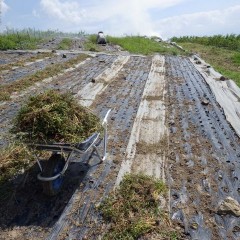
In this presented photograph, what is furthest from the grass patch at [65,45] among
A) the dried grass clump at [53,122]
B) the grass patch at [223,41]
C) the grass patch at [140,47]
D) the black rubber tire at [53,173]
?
the black rubber tire at [53,173]

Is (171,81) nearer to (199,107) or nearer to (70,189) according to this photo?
(199,107)

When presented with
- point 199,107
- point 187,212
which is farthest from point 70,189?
point 199,107

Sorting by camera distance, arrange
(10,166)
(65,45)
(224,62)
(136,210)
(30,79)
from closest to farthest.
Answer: (136,210) < (10,166) < (30,79) < (224,62) < (65,45)

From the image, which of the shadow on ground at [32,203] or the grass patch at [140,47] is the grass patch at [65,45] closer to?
the grass patch at [140,47]

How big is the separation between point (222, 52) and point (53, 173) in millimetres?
16873

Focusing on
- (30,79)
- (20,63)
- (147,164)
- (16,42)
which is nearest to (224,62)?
(20,63)

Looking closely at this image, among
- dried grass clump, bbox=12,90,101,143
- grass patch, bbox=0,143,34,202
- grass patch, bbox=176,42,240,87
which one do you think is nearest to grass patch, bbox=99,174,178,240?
dried grass clump, bbox=12,90,101,143

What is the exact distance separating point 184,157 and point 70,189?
1888mm

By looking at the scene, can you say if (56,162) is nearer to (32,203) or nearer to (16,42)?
(32,203)

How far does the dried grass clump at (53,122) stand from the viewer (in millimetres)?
3555

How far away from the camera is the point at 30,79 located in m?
9.26

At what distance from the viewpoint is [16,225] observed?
3.32 m

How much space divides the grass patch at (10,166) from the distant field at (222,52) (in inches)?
299

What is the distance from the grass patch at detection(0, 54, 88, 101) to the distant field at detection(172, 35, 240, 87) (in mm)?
5905
